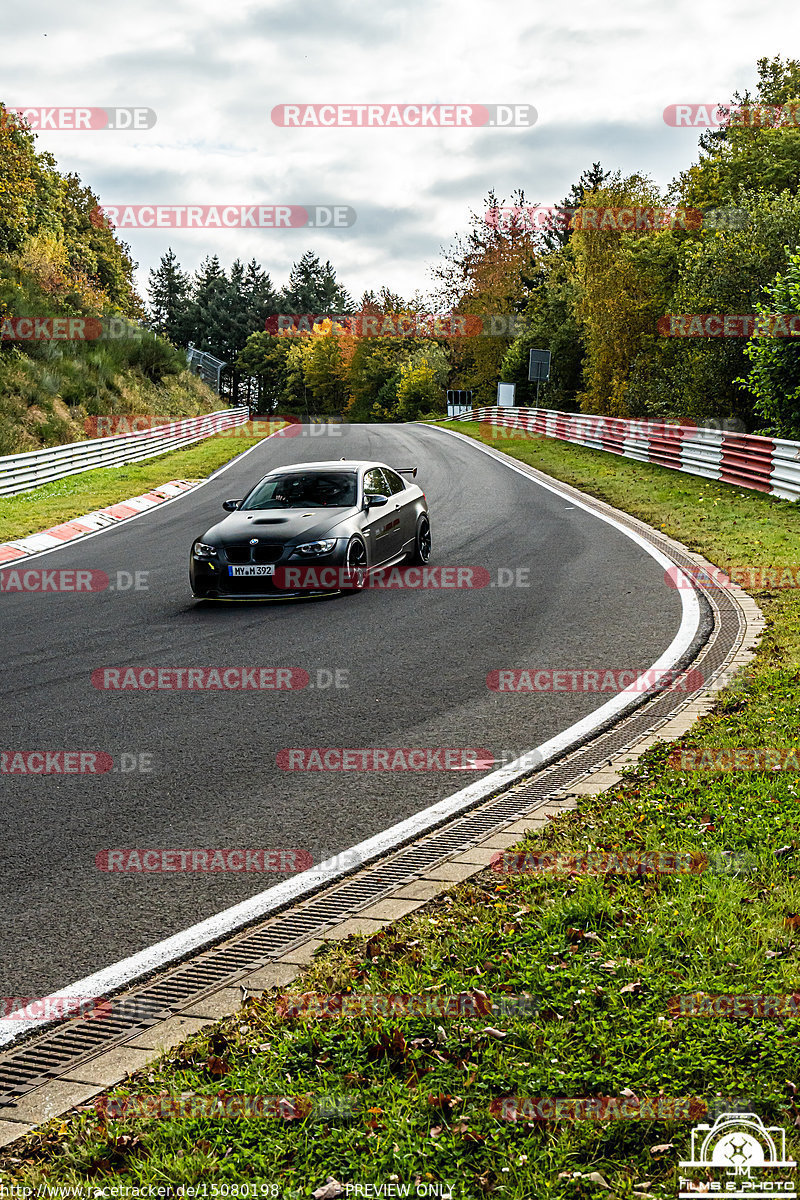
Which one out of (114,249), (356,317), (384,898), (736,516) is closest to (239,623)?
(384,898)

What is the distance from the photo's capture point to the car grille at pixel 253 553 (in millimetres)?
11859

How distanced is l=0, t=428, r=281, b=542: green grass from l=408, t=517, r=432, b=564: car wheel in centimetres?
691

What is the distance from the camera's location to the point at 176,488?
2514cm

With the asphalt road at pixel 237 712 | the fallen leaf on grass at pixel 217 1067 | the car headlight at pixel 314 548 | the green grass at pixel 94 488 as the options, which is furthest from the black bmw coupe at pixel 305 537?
the fallen leaf on grass at pixel 217 1067

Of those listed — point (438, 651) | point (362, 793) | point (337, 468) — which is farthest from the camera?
point (337, 468)

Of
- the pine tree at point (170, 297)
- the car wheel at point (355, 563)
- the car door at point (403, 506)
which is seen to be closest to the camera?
the car wheel at point (355, 563)

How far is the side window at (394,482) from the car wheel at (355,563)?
1.58m

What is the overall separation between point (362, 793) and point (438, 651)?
138 inches

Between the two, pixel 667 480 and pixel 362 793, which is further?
pixel 667 480

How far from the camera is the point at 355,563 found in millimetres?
12367

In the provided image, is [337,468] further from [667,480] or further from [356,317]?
[356,317]

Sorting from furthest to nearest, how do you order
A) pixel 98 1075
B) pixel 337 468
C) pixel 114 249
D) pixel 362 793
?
pixel 114 249 < pixel 337 468 < pixel 362 793 < pixel 98 1075

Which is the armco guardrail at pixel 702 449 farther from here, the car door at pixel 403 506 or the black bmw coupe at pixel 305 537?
the black bmw coupe at pixel 305 537

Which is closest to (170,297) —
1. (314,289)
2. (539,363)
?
(314,289)
